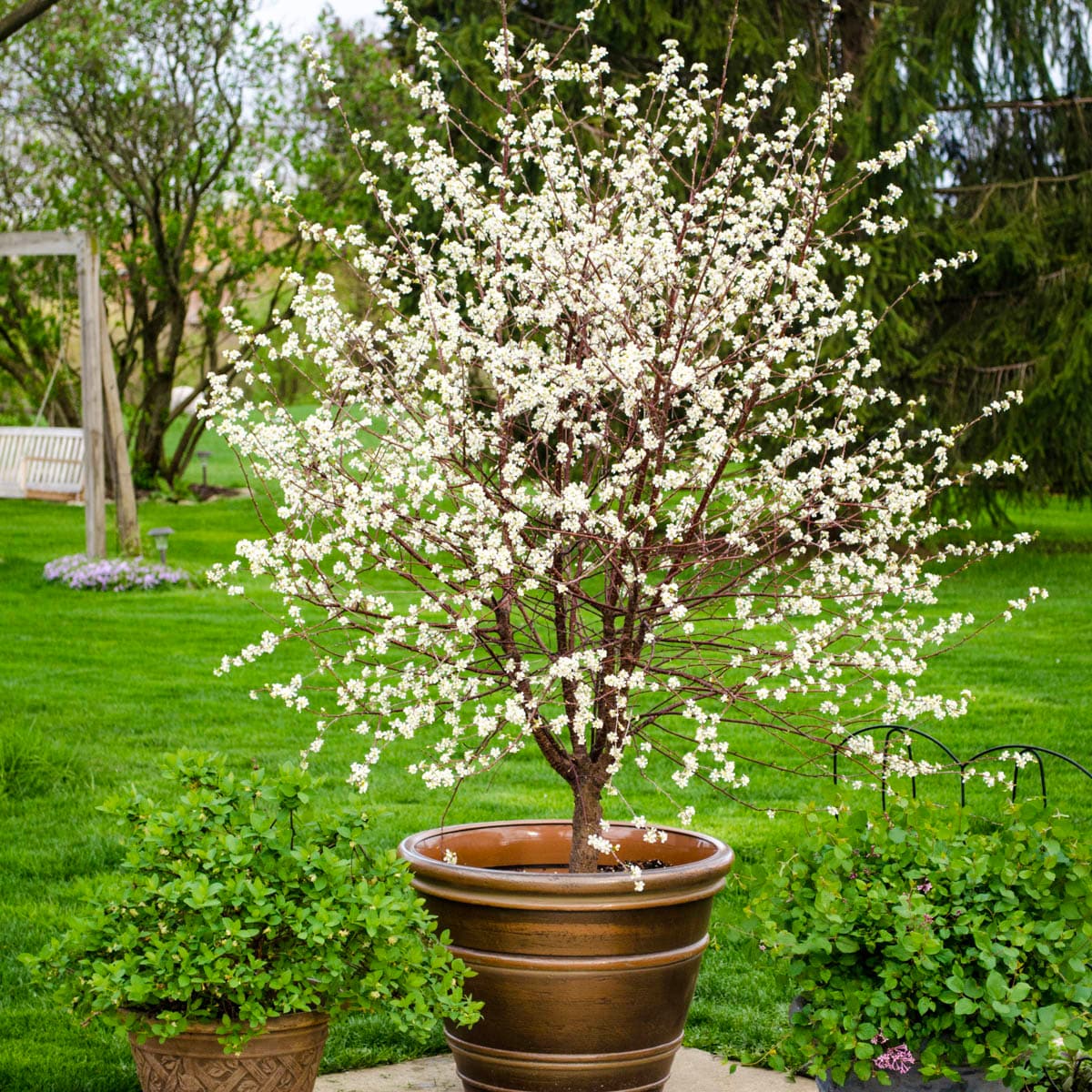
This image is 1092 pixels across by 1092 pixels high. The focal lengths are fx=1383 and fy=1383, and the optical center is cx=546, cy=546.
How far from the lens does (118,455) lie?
12078mm

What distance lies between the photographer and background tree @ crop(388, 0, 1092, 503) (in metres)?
12.2

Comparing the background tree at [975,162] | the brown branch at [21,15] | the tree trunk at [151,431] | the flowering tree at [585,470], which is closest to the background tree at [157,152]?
the tree trunk at [151,431]

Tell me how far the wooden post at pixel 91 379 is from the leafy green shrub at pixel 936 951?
988cm

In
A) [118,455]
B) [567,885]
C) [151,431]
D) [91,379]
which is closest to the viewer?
[567,885]

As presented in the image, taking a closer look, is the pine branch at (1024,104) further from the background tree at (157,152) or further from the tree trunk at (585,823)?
the tree trunk at (585,823)

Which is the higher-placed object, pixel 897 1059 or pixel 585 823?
pixel 585 823

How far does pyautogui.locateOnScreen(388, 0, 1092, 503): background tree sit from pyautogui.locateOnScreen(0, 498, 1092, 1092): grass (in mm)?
1693

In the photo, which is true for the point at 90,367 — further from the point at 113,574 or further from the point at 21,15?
the point at 21,15

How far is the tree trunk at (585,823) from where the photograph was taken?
3389 mm

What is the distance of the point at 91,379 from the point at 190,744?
5861 mm

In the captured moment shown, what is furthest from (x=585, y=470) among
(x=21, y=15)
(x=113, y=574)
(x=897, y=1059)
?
(x=113, y=574)

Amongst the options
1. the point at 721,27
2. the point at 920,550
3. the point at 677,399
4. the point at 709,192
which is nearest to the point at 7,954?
the point at 677,399

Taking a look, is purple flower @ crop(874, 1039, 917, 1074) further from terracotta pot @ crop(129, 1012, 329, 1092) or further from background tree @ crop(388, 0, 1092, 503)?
background tree @ crop(388, 0, 1092, 503)

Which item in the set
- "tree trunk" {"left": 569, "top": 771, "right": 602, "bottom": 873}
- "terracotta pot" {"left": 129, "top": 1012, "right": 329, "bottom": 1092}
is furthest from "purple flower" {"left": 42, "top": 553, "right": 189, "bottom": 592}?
"terracotta pot" {"left": 129, "top": 1012, "right": 329, "bottom": 1092}
